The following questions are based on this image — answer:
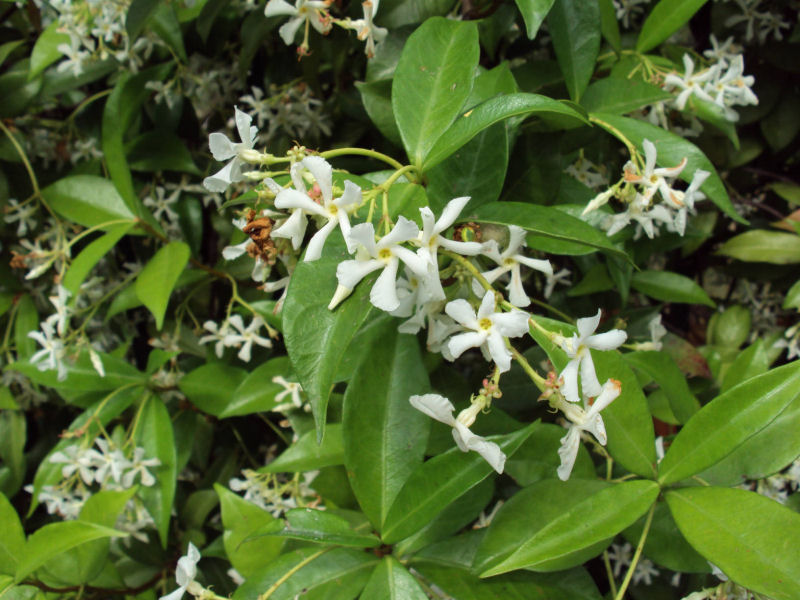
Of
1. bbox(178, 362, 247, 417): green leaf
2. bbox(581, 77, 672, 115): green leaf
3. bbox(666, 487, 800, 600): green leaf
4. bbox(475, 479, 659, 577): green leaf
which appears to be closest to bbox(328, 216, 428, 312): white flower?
bbox(475, 479, 659, 577): green leaf

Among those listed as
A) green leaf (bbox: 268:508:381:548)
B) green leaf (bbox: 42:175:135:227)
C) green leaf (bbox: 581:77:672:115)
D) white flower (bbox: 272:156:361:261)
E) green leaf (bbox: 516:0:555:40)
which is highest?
green leaf (bbox: 516:0:555:40)

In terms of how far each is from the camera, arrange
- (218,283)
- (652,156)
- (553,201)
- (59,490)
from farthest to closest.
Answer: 1. (218,283)
2. (59,490)
3. (553,201)
4. (652,156)

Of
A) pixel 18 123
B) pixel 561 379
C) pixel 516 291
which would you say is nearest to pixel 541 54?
pixel 516 291

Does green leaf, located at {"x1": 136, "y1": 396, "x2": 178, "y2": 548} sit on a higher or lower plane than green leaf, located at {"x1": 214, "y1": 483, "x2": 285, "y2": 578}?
lower

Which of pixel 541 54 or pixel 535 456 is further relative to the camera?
pixel 541 54

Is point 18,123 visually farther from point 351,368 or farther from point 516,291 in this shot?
point 516,291

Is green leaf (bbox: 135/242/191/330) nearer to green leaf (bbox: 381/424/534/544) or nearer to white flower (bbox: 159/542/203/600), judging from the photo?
white flower (bbox: 159/542/203/600)

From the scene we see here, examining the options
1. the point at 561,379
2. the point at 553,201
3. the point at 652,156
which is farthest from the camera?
the point at 553,201

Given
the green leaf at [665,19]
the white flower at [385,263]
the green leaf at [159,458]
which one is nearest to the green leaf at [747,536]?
the white flower at [385,263]
